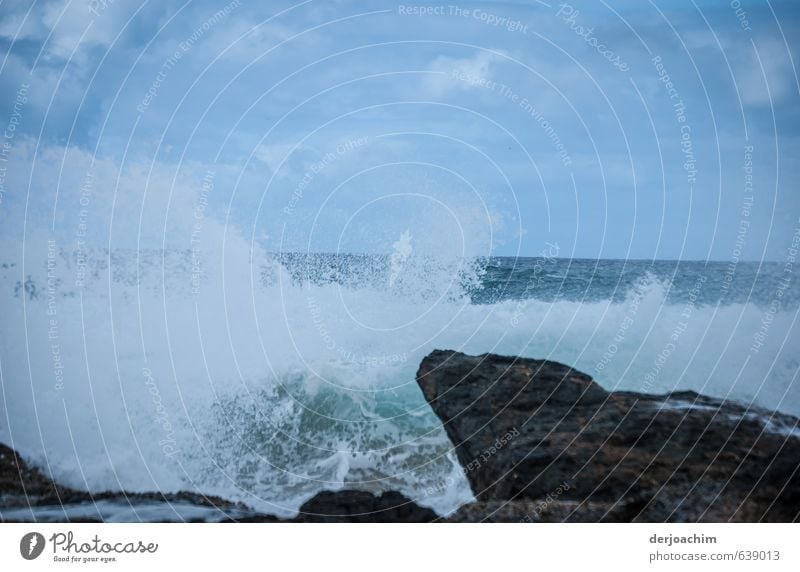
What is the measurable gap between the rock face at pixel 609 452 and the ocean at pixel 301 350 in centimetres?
16

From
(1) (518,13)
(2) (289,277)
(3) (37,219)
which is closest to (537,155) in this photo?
(1) (518,13)

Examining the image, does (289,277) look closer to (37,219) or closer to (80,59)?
(37,219)

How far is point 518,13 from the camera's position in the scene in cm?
412

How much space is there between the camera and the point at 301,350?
438 centimetres

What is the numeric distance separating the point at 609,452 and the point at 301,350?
2.10 metres
